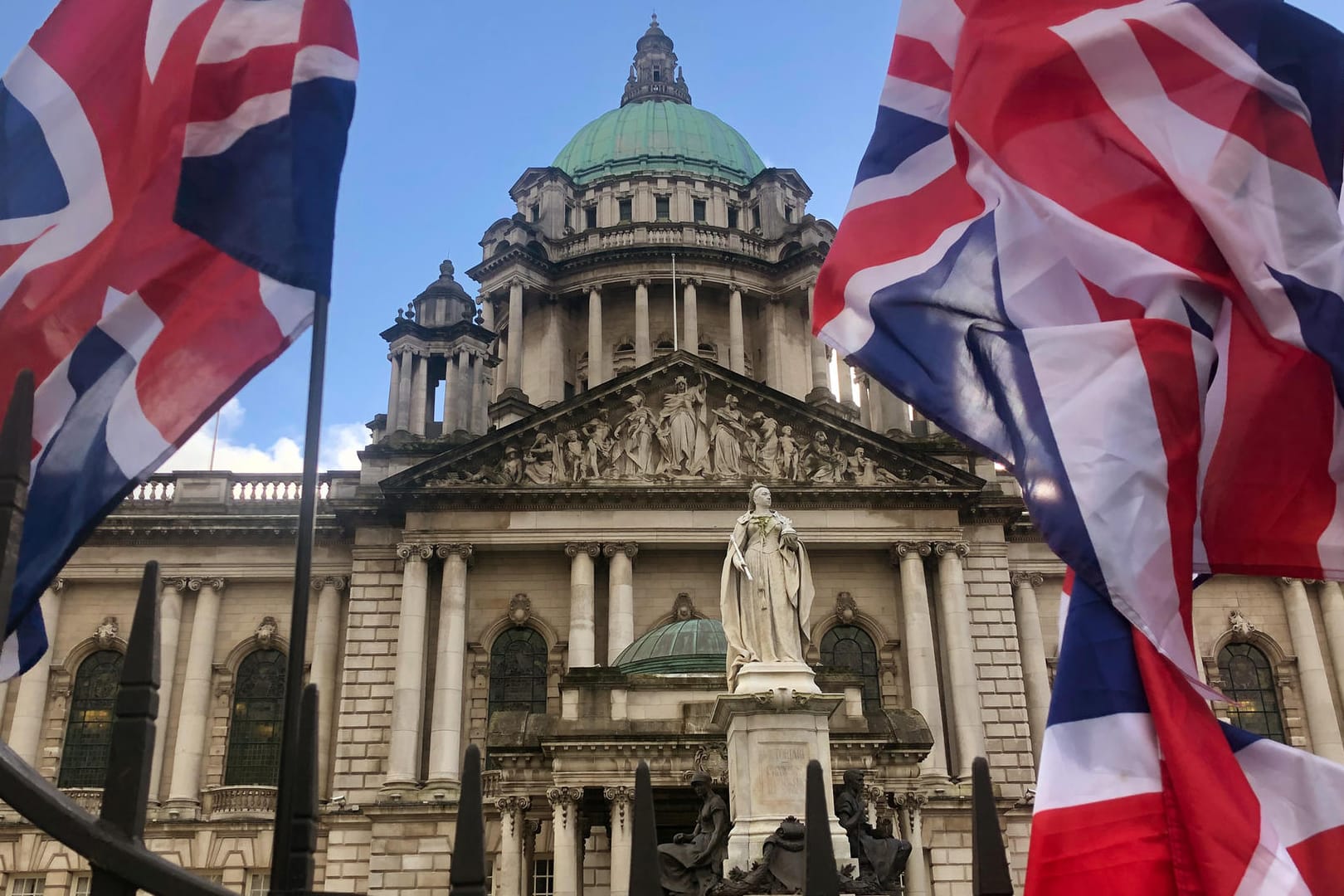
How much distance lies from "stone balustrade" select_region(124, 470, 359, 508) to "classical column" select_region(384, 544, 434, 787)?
698cm

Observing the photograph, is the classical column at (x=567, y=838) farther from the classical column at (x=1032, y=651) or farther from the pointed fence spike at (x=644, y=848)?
the pointed fence spike at (x=644, y=848)

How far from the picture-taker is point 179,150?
22.5ft

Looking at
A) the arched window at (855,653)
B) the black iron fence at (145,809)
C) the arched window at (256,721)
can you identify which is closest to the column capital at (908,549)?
the arched window at (855,653)

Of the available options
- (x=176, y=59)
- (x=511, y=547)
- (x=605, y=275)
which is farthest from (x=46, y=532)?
(x=605, y=275)

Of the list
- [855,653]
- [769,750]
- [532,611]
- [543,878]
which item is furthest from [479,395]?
[769,750]

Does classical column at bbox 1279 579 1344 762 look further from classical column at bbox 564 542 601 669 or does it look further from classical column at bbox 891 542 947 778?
classical column at bbox 564 542 601 669

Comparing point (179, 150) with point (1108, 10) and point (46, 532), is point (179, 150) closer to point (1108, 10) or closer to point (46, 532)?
point (46, 532)

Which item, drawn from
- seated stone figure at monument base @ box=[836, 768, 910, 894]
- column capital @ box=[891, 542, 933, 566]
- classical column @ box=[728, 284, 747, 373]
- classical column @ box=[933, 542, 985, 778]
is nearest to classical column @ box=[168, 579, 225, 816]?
column capital @ box=[891, 542, 933, 566]

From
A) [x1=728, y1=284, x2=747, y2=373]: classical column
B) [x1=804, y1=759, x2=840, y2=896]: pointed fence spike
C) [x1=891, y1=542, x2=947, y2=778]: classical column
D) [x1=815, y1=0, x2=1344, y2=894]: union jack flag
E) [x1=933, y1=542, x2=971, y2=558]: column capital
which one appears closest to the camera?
[x1=804, y1=759, x2=840, y2=896]: pointed fence spike

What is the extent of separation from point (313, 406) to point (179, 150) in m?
1.86

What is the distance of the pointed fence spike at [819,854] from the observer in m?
4.27

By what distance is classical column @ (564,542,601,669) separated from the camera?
121 ft

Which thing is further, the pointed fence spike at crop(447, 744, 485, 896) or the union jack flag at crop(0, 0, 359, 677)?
the union jack flag at crop(0, 0, 359, 677)

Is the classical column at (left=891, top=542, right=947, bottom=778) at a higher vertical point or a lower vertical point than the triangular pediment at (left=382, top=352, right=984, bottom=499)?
lower
